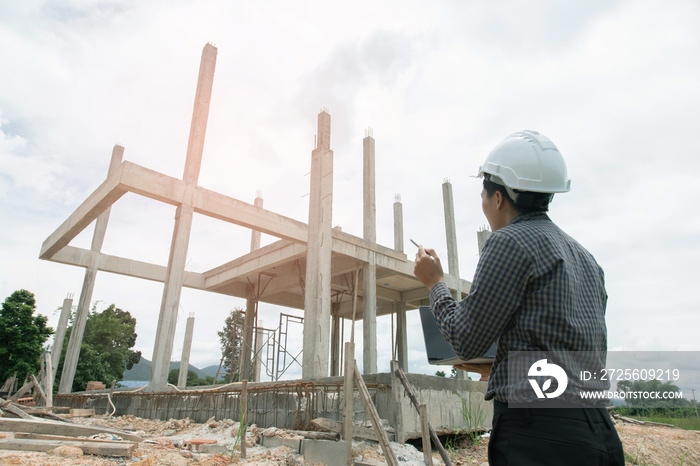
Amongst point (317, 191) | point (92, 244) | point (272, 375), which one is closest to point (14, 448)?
point (317, 191)

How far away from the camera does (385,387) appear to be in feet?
21.9

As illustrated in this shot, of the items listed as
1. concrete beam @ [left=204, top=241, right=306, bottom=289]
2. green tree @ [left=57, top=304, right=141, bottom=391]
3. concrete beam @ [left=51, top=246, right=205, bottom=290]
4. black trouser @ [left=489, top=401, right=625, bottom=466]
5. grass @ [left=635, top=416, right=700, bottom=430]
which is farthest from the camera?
green tree @ [left=57, top=304, right=141, bottom=391]

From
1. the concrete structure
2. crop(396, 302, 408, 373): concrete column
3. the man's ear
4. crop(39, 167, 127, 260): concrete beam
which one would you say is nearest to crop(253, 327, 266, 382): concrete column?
the concrete structure

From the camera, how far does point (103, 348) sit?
3212 cm

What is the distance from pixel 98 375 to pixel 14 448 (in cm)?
2807

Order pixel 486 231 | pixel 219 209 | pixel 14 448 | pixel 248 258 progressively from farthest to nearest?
1. pixel 486 231
2. pixel 248 258
3. pixel 219 209
4. pixel 14 448

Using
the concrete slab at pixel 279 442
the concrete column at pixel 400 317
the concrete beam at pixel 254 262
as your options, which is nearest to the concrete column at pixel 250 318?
the concrete beam at pixel 254 262

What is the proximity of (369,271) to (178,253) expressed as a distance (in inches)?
232

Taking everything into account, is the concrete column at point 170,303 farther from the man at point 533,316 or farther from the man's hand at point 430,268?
the man at point 533,316

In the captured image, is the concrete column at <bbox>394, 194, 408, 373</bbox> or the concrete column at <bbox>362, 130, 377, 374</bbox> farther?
the concrete column at <bbox>394, 194, 408, 373</bbox>

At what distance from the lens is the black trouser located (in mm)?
1046

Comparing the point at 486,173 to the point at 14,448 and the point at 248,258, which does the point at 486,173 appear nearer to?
the point at 14,448

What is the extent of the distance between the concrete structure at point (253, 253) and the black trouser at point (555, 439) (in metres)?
8.94

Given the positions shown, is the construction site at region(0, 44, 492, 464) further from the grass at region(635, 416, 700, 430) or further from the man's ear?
the grass at region(635, 416, 700, 430)
